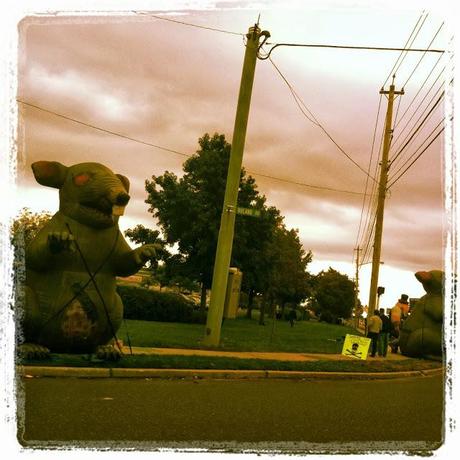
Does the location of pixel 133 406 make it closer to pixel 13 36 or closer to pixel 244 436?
pixel 244 436

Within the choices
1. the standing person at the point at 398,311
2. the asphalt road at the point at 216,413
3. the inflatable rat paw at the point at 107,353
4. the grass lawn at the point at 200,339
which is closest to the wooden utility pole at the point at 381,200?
the grass lawn at the point at 200,339

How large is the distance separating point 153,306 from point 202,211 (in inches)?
385

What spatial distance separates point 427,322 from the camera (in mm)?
17547

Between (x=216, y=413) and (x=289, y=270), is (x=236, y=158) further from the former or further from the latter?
(x=289, y=270)

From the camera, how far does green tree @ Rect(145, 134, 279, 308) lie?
3622 cm

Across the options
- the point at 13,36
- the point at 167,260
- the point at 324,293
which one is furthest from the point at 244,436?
the point at 324,293

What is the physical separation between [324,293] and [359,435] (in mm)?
110531

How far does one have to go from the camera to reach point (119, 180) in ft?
33.1

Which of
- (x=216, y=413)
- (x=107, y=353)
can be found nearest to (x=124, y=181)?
(x=107, y=353)

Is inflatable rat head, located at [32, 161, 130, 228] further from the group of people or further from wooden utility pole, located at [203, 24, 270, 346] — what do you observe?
the group of people

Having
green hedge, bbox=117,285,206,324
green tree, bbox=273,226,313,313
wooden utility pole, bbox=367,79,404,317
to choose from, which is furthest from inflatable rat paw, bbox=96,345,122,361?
green tree, bbox=273,226,313,313

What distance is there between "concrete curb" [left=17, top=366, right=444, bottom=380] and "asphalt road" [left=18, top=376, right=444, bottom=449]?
0.83 ft

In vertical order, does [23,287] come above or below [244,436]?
above

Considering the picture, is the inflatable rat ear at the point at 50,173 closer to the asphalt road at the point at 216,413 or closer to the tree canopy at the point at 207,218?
the asphalt road at the point at 216,413
